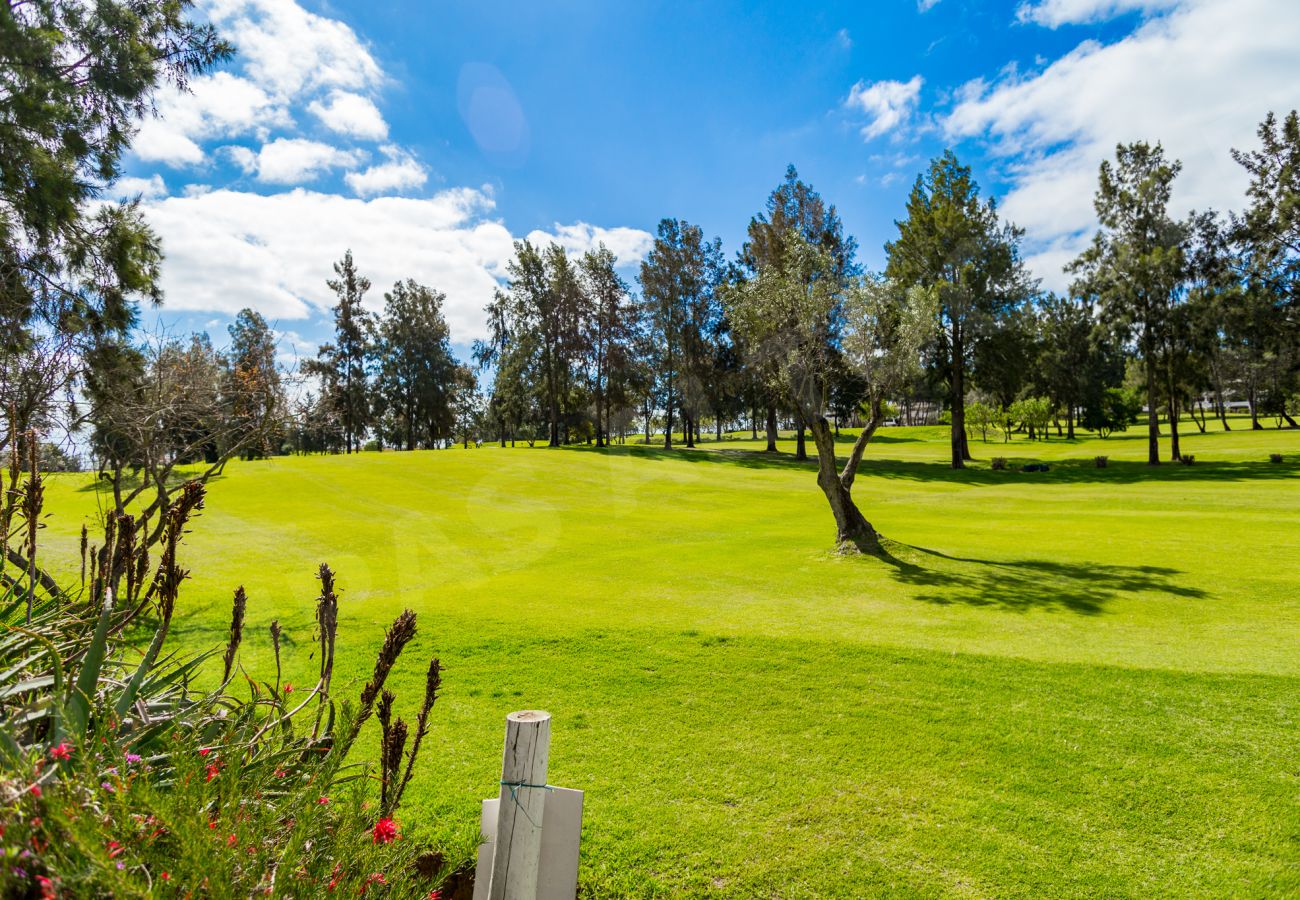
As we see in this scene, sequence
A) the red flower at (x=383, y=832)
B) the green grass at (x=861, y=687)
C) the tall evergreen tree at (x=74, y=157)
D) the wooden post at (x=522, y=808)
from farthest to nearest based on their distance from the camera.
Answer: the tall evergreen tree at (x=74, y=157)
the green grass at (x=861, y=687)
the wooden post at (x=522, y=808)
the red flower at (x=383, y=832)

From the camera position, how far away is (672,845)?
3.92 meters

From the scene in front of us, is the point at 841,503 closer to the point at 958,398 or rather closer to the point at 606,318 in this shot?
the point at 958,398

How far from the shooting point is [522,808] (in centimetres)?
252

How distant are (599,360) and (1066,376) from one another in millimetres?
46945

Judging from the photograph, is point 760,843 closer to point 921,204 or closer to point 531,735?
point 531,735

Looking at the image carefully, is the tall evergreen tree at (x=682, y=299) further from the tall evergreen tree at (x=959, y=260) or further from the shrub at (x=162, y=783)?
the shrub at (x=162, y=783)

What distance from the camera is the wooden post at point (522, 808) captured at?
8.20 ft

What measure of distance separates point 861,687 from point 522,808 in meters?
4.86

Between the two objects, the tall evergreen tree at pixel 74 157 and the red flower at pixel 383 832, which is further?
the tall evergreen tree at pixel 74 157

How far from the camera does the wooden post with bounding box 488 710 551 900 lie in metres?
2.50

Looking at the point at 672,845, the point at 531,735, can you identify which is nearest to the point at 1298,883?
the point at 672,845

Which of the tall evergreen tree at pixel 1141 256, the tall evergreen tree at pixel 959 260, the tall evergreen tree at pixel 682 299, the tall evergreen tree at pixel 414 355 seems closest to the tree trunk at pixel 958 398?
the tall evergreen tree at pixel 959 260

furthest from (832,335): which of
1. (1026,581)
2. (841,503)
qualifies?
(1026,581)

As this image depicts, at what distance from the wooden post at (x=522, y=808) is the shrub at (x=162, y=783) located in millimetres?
269
